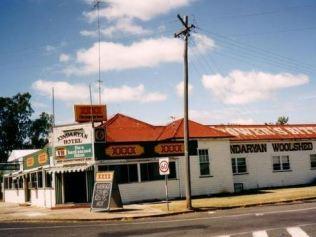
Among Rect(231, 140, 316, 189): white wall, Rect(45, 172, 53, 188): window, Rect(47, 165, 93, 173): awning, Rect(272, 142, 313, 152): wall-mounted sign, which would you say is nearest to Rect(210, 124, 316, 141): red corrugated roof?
Rect(272, 142, 313, 152): wall-mounted sign

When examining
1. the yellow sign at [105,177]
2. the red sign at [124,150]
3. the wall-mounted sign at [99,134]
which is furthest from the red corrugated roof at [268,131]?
the yellow sign at [105,177]

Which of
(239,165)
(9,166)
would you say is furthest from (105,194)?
(9,166)

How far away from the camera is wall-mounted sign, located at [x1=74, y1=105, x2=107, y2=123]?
28234 millimetres

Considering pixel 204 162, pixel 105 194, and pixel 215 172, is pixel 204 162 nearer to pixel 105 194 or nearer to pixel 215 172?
pixel 215 172

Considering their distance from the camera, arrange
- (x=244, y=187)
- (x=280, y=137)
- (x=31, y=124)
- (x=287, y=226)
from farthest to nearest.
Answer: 1. (x=31, y=124)
2. (x=280, y=137)
3. (x=244, y=187)
4. (x=287, y=226)

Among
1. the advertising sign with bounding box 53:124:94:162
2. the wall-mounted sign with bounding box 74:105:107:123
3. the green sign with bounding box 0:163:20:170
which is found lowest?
the green sign with bounding box 0:163:20:170

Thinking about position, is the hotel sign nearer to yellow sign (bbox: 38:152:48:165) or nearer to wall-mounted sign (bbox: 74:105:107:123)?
wall-mounted sign (bbox: 74:105:107:123)

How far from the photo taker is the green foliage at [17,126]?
7469 cm

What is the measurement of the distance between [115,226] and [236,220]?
15.9ft

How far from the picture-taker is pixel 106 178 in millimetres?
22125

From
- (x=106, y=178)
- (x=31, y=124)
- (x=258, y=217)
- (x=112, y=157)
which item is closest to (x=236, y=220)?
(x=258, y=217)

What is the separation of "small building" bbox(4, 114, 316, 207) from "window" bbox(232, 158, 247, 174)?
83mm

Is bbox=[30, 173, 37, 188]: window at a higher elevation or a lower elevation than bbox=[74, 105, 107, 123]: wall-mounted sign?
lower

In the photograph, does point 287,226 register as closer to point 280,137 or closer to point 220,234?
point 220,234
